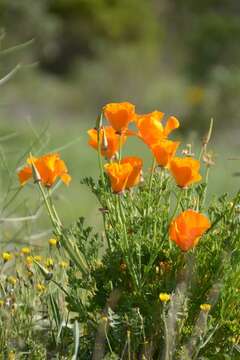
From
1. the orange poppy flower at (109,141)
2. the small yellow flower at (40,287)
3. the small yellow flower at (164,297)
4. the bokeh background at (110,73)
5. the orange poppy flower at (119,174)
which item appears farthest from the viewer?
the bokeh background at (110,73)

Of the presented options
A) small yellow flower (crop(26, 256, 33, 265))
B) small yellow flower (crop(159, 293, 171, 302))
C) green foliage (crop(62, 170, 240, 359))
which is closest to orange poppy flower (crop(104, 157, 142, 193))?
green foliage (crop(62, 170, 240, 359))

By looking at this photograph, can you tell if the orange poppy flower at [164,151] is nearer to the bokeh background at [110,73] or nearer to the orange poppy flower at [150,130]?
the orange poppy flower at [150,130]

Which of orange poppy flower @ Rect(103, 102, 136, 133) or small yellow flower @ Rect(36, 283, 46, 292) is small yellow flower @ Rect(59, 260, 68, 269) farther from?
orange poppy flower @ Rect(103, 102, 136, 133)

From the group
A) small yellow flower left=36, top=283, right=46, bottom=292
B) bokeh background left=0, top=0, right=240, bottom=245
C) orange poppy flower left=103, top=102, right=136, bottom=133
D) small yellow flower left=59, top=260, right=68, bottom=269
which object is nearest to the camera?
orange poppy flower left=103, top=102, right=136, bottom=133

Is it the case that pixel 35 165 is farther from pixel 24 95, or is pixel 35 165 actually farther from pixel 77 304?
pixel 24 95

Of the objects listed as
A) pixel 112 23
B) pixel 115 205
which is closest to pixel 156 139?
pixel 115 205

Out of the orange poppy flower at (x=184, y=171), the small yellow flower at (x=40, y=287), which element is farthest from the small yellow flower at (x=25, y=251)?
the orange poppy flower at (x=184, y=171)
